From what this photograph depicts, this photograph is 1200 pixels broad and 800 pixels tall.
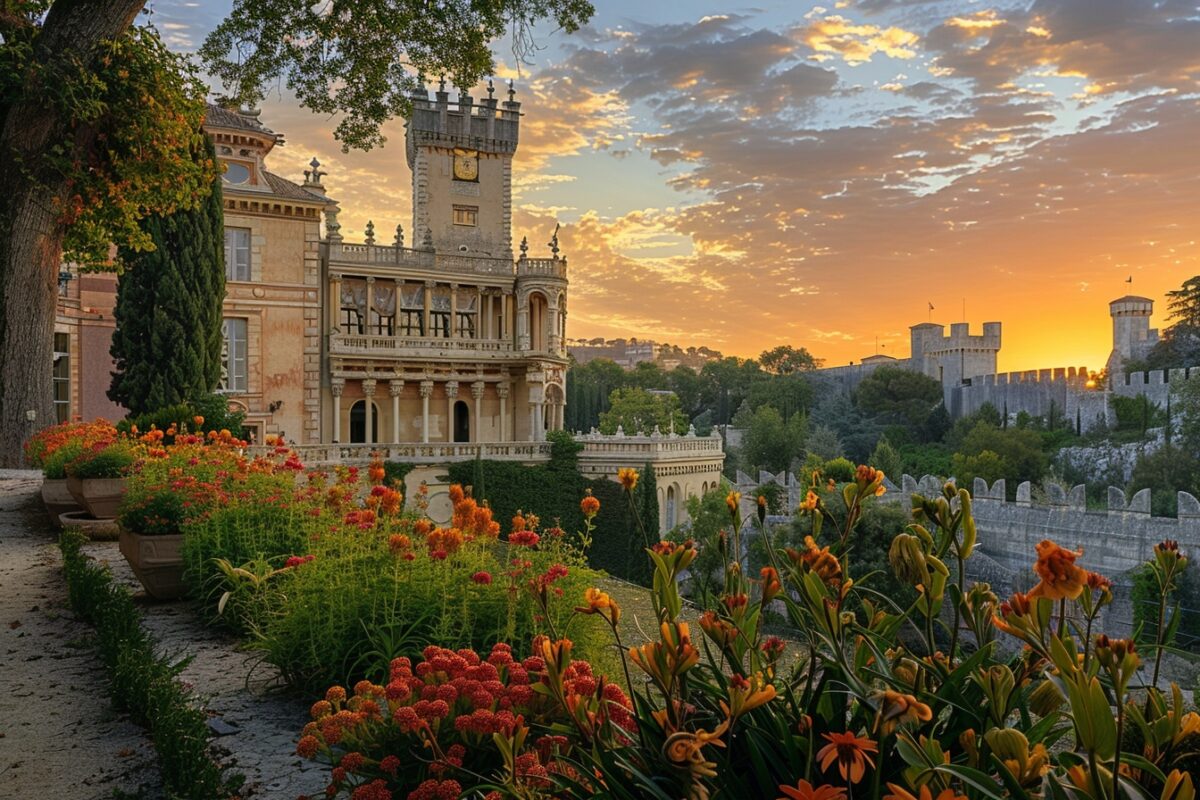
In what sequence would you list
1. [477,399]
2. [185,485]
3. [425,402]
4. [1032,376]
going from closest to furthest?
1. [185,485]
2. [425,402]
3. [477,399]
4. [1032,376]

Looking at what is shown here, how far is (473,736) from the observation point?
2906mm

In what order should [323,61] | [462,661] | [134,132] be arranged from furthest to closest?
[323,61] < [134,132] < [462,661]

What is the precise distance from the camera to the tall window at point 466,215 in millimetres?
38188

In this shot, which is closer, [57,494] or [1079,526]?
[57,494]

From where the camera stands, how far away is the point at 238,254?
28641mm

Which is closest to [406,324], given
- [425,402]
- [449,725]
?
[425,402]

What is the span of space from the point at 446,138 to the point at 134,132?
3115 cm

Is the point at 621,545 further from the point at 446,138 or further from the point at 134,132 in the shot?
the point at 134,132

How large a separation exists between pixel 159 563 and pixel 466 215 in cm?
3306

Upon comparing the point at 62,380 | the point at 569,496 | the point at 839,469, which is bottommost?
the point at 569,496

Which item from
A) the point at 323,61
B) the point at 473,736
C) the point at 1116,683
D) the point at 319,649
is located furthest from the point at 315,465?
the point at 1116,683

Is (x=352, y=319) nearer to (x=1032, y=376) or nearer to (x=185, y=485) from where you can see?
(x=185, y=485)

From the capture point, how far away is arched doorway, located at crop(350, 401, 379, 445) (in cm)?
3316

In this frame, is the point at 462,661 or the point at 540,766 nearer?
the point at 540,766
